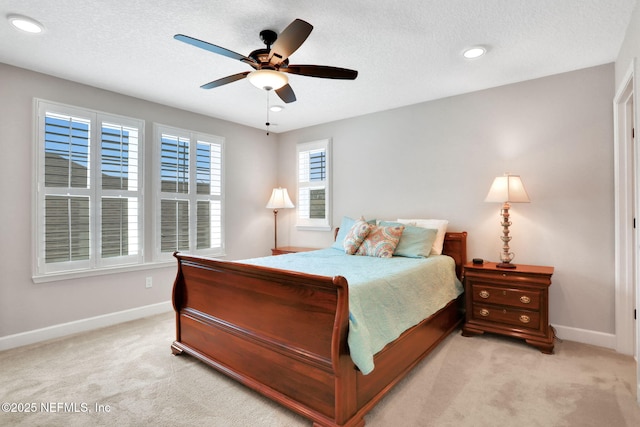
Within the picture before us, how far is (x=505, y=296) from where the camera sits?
299 centimetres

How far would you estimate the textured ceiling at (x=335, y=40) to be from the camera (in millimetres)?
2141

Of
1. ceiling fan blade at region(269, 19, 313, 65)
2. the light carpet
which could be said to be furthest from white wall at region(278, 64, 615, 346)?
ceiling fan blade at region(269, 19, 313, 65)

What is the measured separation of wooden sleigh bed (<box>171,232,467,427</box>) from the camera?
175 centimetres

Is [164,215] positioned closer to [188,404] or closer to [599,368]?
[188,404]

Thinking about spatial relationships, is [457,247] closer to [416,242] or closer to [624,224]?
[416,242]

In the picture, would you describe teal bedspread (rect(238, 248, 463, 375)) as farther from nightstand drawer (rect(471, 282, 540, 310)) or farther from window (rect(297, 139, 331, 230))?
window (rect(297, 139, 331, 230))

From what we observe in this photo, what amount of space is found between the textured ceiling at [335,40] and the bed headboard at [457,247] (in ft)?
5.28

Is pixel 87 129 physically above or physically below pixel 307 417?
above

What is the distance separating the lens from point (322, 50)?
2693 mm

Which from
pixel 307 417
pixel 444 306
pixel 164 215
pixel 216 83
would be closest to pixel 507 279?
pixel 444 306

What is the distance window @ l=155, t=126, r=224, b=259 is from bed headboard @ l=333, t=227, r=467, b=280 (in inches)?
120

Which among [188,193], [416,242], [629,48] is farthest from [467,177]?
[188,193]

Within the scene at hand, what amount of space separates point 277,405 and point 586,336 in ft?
9.51

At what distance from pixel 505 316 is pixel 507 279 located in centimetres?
35
